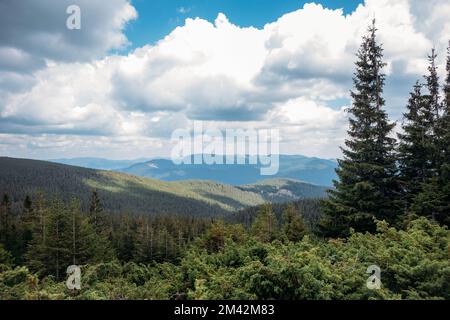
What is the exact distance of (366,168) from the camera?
27.0 m

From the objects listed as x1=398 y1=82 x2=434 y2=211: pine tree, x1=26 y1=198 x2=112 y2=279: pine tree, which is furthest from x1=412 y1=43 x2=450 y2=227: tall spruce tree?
x1=26 y1=198 x2=112 y2=279: pine tree

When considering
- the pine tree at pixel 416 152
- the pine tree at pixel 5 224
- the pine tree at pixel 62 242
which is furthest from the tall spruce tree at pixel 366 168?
the pine tree at pixel 5 224

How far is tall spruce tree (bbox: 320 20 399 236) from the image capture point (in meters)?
26.8

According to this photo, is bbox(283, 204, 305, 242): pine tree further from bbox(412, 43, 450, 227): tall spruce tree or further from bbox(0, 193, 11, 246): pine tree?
bbox(0, 193, 11, 246): pine tree

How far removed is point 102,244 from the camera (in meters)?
49.7

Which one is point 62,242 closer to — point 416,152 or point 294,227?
point 294,227

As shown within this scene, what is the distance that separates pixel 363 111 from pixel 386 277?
2199 cm

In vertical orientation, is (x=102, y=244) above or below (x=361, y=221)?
below

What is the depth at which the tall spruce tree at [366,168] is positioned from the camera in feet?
87.9

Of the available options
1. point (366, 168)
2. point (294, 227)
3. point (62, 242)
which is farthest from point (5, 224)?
point (366, 168)

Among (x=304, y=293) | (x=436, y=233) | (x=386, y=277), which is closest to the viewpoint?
(x=304, y=293)

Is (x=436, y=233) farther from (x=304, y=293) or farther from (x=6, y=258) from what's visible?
(x=6, y=258)
